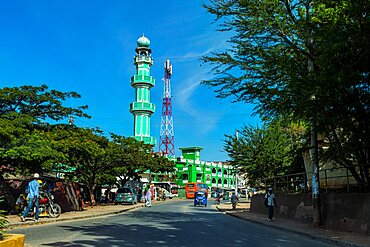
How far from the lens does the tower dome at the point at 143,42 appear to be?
3029 inches

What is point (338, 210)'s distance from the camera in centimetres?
1530

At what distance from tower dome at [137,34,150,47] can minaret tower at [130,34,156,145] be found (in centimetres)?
286

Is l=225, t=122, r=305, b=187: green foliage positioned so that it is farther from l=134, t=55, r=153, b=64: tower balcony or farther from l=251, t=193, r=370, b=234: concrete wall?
l=134, t=55, r=153, b=64: tower balcony

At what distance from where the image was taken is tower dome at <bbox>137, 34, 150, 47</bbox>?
3029 inches

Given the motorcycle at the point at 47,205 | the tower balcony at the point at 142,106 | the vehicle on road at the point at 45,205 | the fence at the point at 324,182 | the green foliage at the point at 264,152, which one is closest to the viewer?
the fence at the point at 324,182

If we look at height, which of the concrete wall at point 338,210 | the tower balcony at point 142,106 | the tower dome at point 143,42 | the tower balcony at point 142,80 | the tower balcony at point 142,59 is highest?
the tower dome at point 143,42

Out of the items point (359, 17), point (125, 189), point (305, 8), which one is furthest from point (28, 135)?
point (125, 189)

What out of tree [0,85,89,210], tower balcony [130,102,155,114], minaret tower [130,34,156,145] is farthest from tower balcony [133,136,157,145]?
tree [0,85,89,210]

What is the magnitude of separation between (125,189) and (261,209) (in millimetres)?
17782

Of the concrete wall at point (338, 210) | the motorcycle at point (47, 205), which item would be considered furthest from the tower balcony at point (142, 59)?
the concrete wall at point (338, 210)

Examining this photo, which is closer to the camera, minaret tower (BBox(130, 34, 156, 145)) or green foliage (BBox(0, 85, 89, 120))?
green foliage (BBox(0, 85, 89, 120))

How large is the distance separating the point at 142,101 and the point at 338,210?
197 ft

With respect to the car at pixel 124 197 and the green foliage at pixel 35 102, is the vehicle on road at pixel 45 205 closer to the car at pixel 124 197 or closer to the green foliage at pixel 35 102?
the green foliage at pixel 35 102

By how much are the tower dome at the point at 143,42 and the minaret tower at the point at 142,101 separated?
2.86 metres
